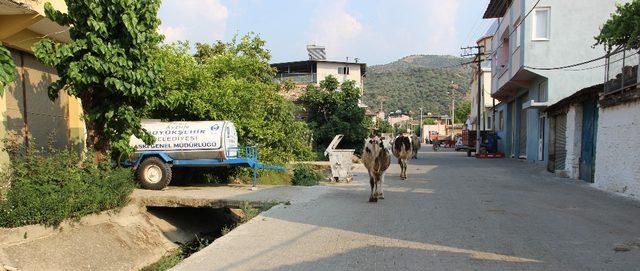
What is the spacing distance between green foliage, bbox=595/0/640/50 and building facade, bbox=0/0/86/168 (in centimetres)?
1378

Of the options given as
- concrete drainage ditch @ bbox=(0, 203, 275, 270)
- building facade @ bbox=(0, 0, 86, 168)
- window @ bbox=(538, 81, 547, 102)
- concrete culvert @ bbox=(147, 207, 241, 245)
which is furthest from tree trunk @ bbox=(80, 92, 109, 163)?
window @ bbox=(538, 81, 547, 102)

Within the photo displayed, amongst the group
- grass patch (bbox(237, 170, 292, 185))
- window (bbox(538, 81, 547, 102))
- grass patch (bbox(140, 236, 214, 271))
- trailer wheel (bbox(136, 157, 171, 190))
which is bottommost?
grass patch (bbox(140, 236, 214, 271))

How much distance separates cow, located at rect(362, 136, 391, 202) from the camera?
11.2 meters

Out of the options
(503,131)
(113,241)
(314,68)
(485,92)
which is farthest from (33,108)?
(485,92)

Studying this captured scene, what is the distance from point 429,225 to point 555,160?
13.7 metres

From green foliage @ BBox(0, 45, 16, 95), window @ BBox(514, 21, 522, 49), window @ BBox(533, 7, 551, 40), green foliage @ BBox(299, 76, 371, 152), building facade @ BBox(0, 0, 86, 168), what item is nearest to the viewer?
green foliage @ BBox(0, 45, 16, 95)

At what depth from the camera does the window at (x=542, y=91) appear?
23.6 m

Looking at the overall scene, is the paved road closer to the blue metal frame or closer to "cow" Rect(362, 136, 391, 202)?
"cow" Rect(362, 136, 391, 202)

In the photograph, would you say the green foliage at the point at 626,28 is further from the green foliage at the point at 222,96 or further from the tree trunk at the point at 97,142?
the tree trunk at the point at 97,142

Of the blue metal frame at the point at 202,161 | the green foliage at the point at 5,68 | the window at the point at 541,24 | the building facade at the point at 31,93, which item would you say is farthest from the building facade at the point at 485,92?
the green foliage at the point at 5,68

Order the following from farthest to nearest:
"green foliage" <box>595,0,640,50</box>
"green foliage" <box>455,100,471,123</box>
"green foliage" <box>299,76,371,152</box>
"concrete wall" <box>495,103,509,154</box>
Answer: "green foliage" <box>455,100,471,123</box>
"concrete wall" <box>495,103,509,154</box>
"green foliage" <box>299,76,371,152</box>
"green foliage" <box>595,0,640,50</box>

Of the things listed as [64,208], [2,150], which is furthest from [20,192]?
[2,150]

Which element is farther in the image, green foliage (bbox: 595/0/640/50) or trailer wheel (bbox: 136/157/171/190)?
green foliage (bbox: 595/0/640/50)

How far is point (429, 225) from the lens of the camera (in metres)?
8.12
